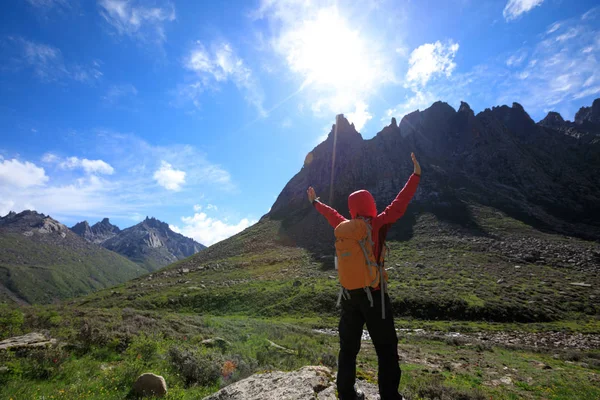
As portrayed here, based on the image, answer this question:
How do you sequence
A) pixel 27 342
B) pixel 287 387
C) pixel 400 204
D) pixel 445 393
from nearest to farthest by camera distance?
pixel 400 204, pixel 287 387, pixel 445 393, pixel 27 342

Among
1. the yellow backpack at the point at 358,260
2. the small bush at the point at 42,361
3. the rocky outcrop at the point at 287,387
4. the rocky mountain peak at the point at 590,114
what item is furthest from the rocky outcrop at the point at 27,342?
the rocky mountain peak at the point at 590,114

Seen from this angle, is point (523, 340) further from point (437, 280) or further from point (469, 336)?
point (437, 280)

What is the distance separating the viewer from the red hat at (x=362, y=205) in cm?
456

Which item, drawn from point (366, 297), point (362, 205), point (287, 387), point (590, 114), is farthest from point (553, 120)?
point (287, 387)

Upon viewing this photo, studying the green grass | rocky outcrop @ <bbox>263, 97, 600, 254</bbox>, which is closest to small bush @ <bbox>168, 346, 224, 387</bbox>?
the green grass

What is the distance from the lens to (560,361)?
537 inches

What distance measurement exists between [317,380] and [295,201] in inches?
3920

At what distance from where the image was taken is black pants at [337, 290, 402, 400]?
3.80 meters

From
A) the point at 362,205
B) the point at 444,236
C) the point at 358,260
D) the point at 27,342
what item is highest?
the point at 444,236

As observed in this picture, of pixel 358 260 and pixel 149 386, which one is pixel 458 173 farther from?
pixel 149 386

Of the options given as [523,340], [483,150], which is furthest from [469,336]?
[483,150]

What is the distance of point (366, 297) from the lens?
13.3ft

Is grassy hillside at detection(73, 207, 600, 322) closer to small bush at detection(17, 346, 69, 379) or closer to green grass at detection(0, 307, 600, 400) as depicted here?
green grass at detection(0, 307, 600, 400)

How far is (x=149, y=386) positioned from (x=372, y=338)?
223 inches
